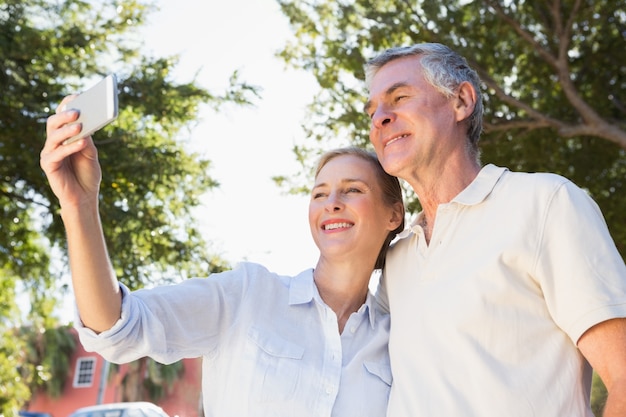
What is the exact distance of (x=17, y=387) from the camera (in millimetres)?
13180

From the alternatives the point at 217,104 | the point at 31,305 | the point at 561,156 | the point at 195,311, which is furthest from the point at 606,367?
the point at 31,305

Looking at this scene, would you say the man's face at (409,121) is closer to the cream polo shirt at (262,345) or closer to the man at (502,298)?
the man at (502,298)

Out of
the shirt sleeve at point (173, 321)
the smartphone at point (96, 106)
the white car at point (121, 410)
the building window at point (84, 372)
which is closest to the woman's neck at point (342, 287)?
the shirt sleeve at point (173, 321)

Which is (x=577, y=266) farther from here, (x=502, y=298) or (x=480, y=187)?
(x=480, y=187)

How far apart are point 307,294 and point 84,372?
40.4m

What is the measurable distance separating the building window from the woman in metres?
39.9

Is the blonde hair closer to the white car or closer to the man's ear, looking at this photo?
the man's ear

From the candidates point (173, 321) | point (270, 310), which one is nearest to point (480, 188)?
point (270, 310)

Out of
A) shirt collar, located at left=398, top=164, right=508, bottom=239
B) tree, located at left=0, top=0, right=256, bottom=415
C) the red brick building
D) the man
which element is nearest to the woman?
the man

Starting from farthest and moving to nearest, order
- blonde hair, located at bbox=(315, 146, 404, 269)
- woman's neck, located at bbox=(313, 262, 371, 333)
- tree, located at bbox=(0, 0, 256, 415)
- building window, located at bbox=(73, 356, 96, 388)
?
1. building window, located at bbox=(73, 356, 96, 388)
2. tree, located at bbox=(0, 0, 256, 415)
3. blonde hair, located at bbox=(315, 146, 404, 269)
4. woman's neck, located at bbox=(313, 262, 371, 333)

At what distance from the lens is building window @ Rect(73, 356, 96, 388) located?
39.9 metres

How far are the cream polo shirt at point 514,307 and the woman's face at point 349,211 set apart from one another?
0.53 meters

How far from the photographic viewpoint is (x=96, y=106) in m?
1.72

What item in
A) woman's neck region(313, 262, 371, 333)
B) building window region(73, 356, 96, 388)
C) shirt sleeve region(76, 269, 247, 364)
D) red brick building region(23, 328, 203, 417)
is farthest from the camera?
building window region(73, 356, 96, 388)
